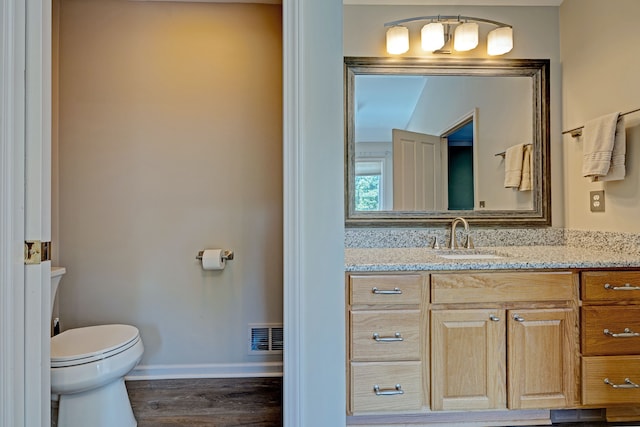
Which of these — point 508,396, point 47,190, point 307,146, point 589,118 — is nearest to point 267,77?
point 307,146

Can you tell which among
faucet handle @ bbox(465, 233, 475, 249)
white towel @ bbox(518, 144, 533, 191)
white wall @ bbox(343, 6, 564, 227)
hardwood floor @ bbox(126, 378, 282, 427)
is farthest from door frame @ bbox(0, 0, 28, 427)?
white towel @ bbox(518, 144, 533, 191)

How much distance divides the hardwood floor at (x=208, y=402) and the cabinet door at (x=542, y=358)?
3.83 ft

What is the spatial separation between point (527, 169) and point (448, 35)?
3.18 ft

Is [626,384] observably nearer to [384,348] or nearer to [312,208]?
[384,348]

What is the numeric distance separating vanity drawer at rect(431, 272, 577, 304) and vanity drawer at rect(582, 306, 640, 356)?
0.13 m

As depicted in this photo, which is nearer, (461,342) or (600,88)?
(461,342)

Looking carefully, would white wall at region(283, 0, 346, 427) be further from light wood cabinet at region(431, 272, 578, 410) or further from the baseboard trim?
the baseboard trim

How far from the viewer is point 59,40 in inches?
77.3

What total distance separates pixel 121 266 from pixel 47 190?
1.12 metres

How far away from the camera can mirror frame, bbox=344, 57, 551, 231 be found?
6.69 ft

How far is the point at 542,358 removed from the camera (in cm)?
153

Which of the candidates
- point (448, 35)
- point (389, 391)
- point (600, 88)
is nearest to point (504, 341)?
point (389, 391)

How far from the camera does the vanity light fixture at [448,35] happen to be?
6.53 feet

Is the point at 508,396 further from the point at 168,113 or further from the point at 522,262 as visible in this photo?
the point at 168,113
